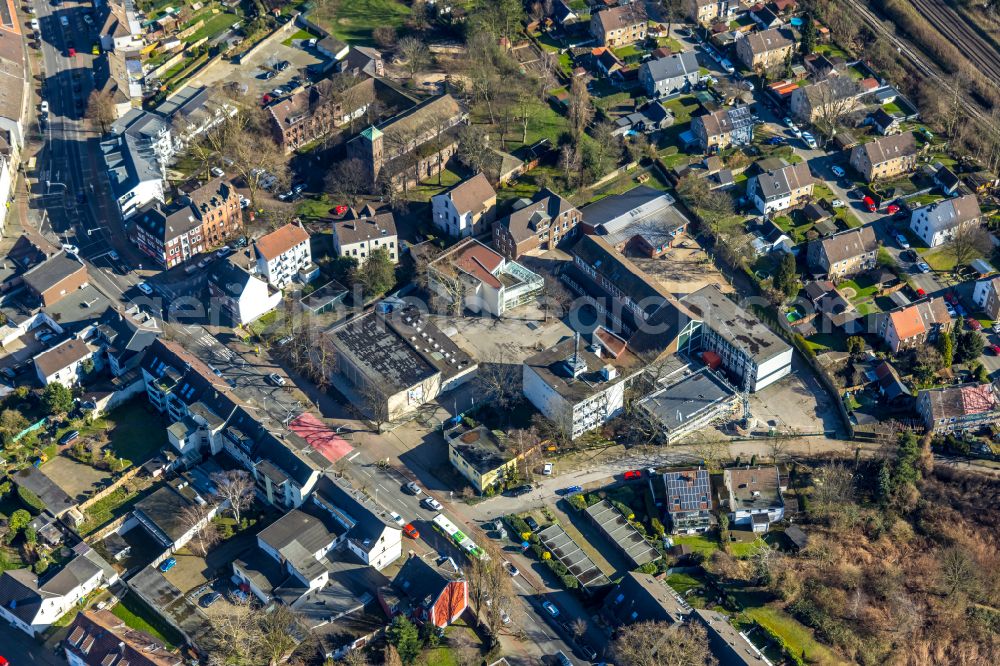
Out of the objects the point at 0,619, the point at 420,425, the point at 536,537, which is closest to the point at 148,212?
the point at 420,425

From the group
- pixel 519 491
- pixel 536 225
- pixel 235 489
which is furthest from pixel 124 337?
pixel 536 225

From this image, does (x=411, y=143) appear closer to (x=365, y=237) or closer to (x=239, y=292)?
(x=365, y=237)

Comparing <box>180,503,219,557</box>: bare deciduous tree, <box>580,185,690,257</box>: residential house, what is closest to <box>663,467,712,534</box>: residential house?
<box>580,185,690,257</box>: residential house

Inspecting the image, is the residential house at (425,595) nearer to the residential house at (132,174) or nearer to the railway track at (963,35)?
the residential house at (132,174)

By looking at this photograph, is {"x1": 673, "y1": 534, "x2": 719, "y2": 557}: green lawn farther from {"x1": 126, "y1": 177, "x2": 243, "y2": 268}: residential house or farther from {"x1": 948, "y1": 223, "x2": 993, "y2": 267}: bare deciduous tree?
{"x1": 126, "y1": 177, "x2": 243, "y2": 268}: residential house

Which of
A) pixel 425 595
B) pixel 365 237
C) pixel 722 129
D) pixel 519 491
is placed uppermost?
pixel 722 129

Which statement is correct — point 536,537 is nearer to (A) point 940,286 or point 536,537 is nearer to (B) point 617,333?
(B) point 617,333
